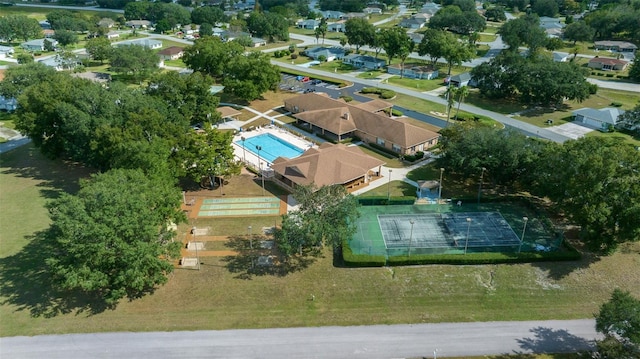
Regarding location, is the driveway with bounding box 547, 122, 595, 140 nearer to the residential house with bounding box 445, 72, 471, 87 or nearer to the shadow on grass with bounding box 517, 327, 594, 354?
the residential house with bounding box 445, 72, 471, 87

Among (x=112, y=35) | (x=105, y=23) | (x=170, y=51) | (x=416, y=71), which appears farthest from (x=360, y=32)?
(x=105, y=23)

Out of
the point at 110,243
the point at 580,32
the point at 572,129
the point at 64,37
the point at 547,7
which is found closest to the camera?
the point at 110,243

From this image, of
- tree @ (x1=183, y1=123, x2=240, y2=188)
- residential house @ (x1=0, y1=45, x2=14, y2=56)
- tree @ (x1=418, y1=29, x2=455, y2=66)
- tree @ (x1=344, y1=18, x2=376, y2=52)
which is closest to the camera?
tree @ (x1=183, y1=123, x2=240, y2=188)

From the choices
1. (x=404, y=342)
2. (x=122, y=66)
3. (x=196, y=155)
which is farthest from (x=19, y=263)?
(x=122, y=66)

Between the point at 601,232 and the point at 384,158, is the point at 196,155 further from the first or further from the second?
the point at 601,232

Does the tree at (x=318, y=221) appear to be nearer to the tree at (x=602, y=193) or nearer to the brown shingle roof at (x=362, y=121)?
the tree at (x=602, y=193)

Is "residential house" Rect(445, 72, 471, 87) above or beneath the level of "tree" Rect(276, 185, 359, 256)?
above

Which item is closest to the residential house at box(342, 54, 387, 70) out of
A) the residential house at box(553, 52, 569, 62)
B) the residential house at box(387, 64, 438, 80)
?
the residential house at box(387, 64, 438, 80)

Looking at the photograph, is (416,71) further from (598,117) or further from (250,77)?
(250,77)
